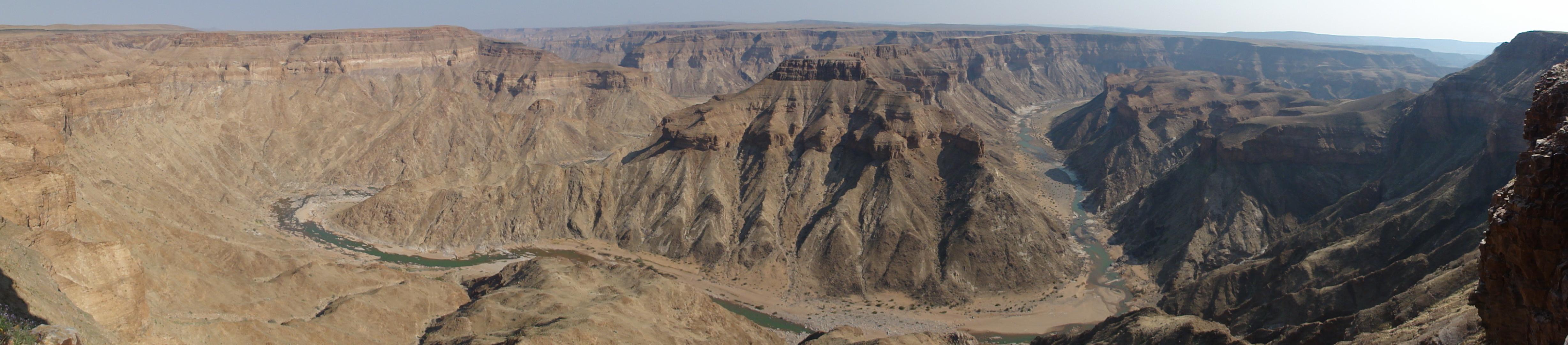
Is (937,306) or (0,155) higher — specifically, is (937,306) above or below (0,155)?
below

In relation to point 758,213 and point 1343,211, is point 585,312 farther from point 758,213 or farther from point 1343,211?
point 1343,211

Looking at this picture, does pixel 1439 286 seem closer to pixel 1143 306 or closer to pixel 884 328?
pixel 1143 306

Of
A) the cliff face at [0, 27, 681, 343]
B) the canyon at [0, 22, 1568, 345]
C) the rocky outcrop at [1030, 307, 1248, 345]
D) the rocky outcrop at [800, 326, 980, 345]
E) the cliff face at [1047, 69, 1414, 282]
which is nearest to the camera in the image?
the cliff face at [0, 27, 681, 343]

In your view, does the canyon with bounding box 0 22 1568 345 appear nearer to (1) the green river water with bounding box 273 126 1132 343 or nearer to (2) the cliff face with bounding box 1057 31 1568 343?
(2) the cliff face with bounding box 1057 31 1568 343

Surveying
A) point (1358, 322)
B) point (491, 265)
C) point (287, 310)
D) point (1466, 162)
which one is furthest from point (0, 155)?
point (1466, 162)

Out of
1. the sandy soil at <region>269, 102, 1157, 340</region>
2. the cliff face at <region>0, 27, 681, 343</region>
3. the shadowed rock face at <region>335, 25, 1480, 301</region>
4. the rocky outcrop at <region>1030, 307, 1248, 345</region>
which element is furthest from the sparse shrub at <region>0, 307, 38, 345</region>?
the shadowed rock face at <region>335, 25, 1480, 301</region>

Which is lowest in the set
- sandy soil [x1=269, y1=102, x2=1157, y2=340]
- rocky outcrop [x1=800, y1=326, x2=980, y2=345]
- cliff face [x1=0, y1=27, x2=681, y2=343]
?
sandy soil [x1=269, y1=102, x2=1157, y2=340]
